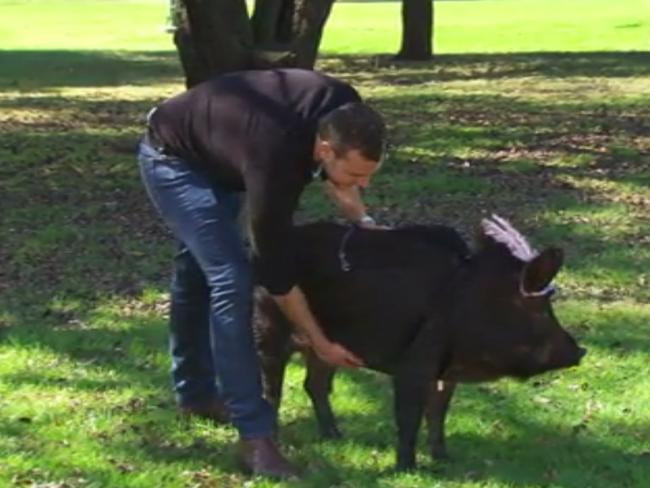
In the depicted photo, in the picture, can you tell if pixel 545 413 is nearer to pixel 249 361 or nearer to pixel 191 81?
pixel 249 361

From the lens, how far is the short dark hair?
5090mm

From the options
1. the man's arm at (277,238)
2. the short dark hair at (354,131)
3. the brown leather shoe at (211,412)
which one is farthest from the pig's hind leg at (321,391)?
the short dark hair at (354,131)

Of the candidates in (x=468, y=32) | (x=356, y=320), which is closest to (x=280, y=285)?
(x=356, y=320)

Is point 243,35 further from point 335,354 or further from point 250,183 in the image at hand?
point 250,183

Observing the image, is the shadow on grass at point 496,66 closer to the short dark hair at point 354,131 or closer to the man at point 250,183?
the man at point 250,183

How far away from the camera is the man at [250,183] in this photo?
5219 mm

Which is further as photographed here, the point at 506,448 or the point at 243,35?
the point at 243,35

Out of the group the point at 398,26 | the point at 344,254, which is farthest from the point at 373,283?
the point at 398,26

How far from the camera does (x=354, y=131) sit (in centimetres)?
508

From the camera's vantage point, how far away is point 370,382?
7.03 meters

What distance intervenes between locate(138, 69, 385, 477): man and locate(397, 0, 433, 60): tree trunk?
2195cm

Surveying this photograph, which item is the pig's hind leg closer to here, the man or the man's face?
the man

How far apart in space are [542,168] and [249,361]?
8373 millimetres

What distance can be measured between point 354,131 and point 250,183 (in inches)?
16.6
